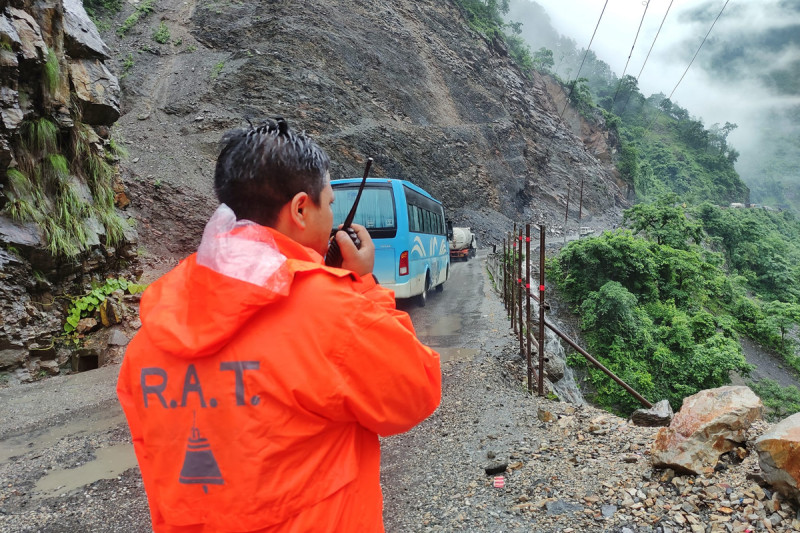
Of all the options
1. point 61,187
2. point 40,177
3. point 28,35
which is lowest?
point 61,187

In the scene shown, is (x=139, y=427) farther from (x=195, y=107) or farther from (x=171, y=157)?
(x=195, y=107)

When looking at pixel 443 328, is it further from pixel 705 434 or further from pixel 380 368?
pixel 380 368

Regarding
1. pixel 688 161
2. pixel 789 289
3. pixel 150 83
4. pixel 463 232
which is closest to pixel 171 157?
pixel 150 83

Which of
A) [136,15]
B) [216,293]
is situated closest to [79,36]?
[216,293]

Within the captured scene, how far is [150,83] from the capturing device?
21.2 m

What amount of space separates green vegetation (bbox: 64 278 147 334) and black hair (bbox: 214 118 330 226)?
7.61 metres

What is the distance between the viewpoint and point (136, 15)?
24.7m

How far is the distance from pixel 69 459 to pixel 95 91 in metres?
7.78

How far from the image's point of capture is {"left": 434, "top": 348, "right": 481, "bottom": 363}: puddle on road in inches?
271

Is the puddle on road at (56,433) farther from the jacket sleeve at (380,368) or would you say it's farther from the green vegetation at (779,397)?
the green vegetation at (779,397)

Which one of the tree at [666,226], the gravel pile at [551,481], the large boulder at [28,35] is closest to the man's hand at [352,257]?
the gravel pile at [551,481]

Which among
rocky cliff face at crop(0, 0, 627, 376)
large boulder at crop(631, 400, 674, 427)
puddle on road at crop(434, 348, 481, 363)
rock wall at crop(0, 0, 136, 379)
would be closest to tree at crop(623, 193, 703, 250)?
rocky cliff face at crop(0, 0, 627, 376)

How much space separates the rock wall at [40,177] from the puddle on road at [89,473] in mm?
3103

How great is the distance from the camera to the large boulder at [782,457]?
2492 mm
